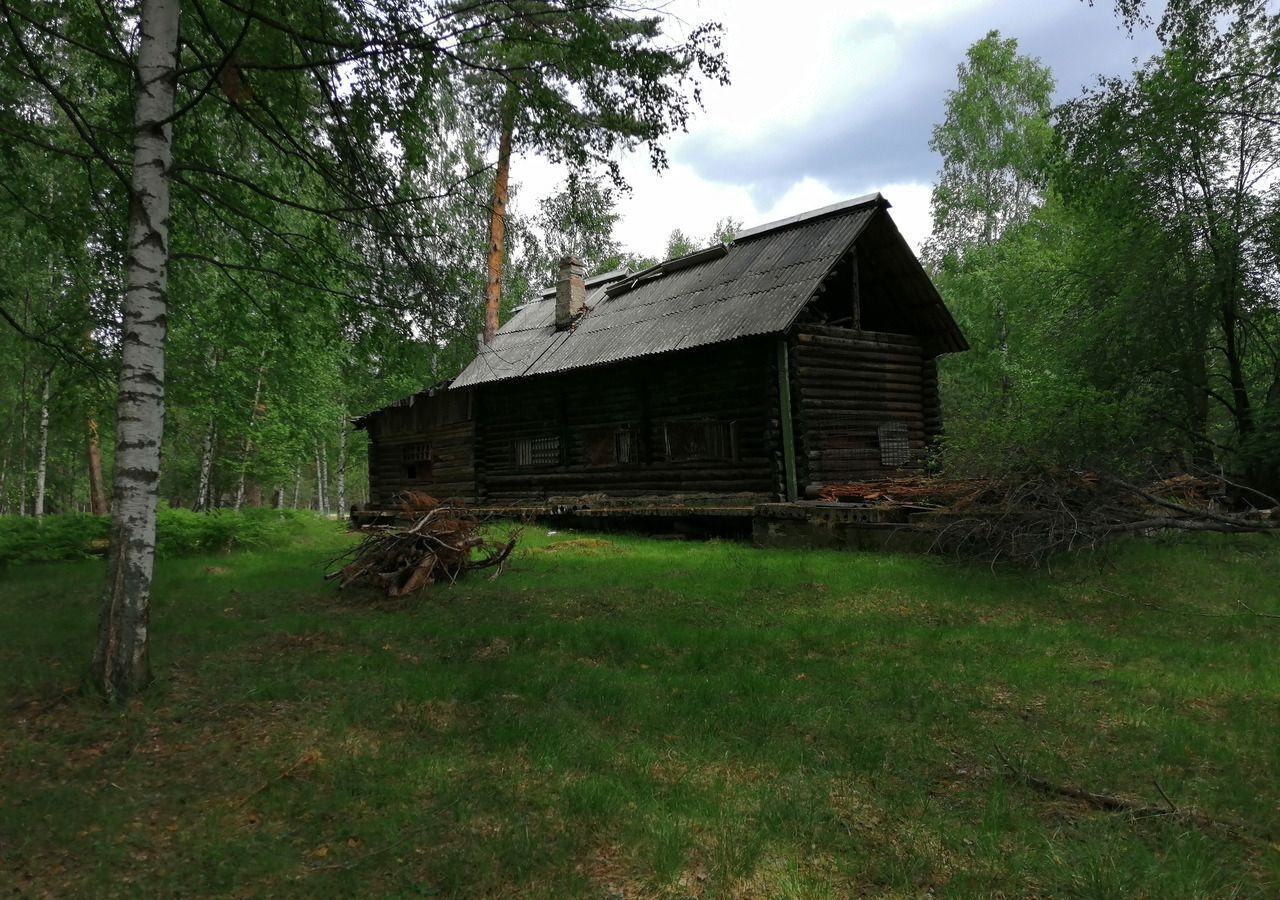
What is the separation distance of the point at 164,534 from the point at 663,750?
1356cm

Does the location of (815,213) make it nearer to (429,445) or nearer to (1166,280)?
(1166,280)

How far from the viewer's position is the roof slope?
1455cm

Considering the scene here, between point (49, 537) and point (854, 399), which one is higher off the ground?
point (854, 399)

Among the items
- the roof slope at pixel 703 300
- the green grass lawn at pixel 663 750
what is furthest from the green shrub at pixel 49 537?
the roof slope at pixel 703 300

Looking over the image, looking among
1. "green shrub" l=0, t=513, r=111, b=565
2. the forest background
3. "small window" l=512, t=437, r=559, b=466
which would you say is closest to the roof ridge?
the forest background

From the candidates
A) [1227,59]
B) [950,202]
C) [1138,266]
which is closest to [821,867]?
[1138,266]

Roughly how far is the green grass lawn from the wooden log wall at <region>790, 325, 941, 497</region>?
6.73m

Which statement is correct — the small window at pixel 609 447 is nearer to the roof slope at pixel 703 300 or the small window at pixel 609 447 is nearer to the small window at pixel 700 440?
the small window at pixel 700 440

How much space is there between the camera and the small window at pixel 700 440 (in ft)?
50.3

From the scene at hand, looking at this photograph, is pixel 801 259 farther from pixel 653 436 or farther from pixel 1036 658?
pixel 1036 658

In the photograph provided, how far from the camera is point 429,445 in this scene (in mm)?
22516

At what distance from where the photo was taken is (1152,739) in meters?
4.31

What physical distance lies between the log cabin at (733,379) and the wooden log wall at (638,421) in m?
0.03

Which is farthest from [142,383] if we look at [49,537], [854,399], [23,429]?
[23,429]
